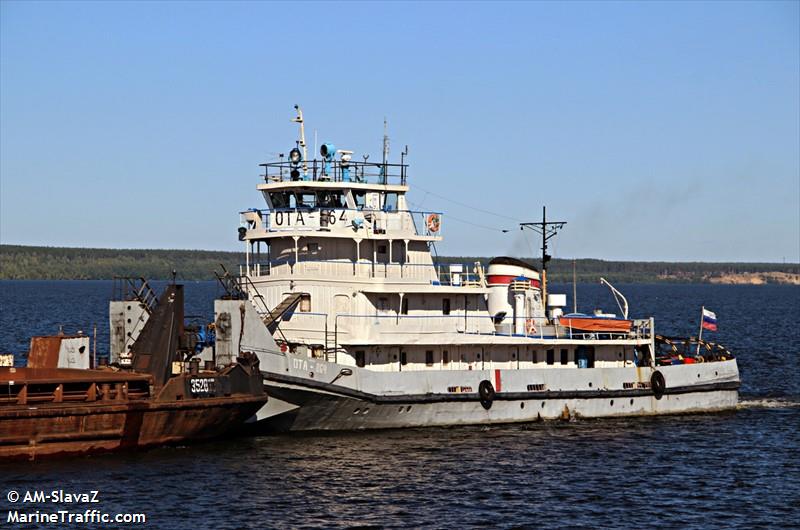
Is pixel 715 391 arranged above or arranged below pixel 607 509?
above

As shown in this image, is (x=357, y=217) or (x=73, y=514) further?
(x=357, y=217)

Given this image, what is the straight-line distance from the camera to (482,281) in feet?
124

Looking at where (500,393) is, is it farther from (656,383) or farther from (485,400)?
(656,383)

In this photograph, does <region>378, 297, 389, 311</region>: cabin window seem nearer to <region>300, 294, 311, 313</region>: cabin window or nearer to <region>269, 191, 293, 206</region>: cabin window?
<region>300, 294, 311, 313</region>: cabin window

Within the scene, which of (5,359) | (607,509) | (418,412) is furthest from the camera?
(418,412)

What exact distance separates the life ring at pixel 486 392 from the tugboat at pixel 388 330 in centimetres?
4

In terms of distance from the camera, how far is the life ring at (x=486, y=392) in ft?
117

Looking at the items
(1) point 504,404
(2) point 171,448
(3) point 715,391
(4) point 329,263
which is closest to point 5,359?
(2) point 171,448

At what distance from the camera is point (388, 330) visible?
35.5m

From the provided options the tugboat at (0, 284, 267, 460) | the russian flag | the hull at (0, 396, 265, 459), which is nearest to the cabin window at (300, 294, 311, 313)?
the tugboat at (0, 284, 267, 460)

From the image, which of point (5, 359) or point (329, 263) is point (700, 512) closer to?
point (329, 263)

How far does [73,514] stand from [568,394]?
17363mm

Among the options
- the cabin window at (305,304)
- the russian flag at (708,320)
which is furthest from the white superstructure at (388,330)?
the russian flag at (708,320)

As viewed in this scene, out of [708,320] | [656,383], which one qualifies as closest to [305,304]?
[656,383]
